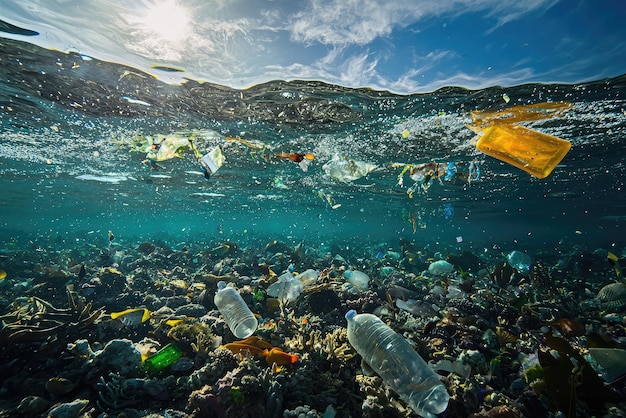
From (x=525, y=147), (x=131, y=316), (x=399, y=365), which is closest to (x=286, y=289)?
(x=131, y=316)

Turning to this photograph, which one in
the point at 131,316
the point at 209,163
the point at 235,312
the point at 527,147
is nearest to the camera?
the point at 527,147

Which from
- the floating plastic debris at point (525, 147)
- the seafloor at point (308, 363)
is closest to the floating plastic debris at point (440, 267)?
the seafloor at point (308, 363)

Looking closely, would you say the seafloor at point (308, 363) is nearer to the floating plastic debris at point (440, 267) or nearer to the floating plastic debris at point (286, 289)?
the floating plastic debris at point (286, 289)

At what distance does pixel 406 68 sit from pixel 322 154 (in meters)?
8.48

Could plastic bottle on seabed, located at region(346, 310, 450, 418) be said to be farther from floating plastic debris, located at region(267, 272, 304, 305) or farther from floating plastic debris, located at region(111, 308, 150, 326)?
floating plastic debris, located at region(111, 308, 150, 326)

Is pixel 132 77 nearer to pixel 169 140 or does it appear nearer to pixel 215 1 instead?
pixel 215 1

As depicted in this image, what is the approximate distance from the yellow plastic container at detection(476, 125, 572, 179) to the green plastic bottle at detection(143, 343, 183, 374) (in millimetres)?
6342

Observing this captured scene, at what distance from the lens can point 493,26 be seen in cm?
578

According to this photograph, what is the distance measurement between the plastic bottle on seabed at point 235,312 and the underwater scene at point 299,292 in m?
0.05

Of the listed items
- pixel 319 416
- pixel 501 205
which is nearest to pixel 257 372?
pixel 319 416

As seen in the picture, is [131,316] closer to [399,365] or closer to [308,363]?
[308,363]

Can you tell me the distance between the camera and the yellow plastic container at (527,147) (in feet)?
12.7

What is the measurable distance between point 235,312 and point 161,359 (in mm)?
2605

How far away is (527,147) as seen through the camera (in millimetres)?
4156
